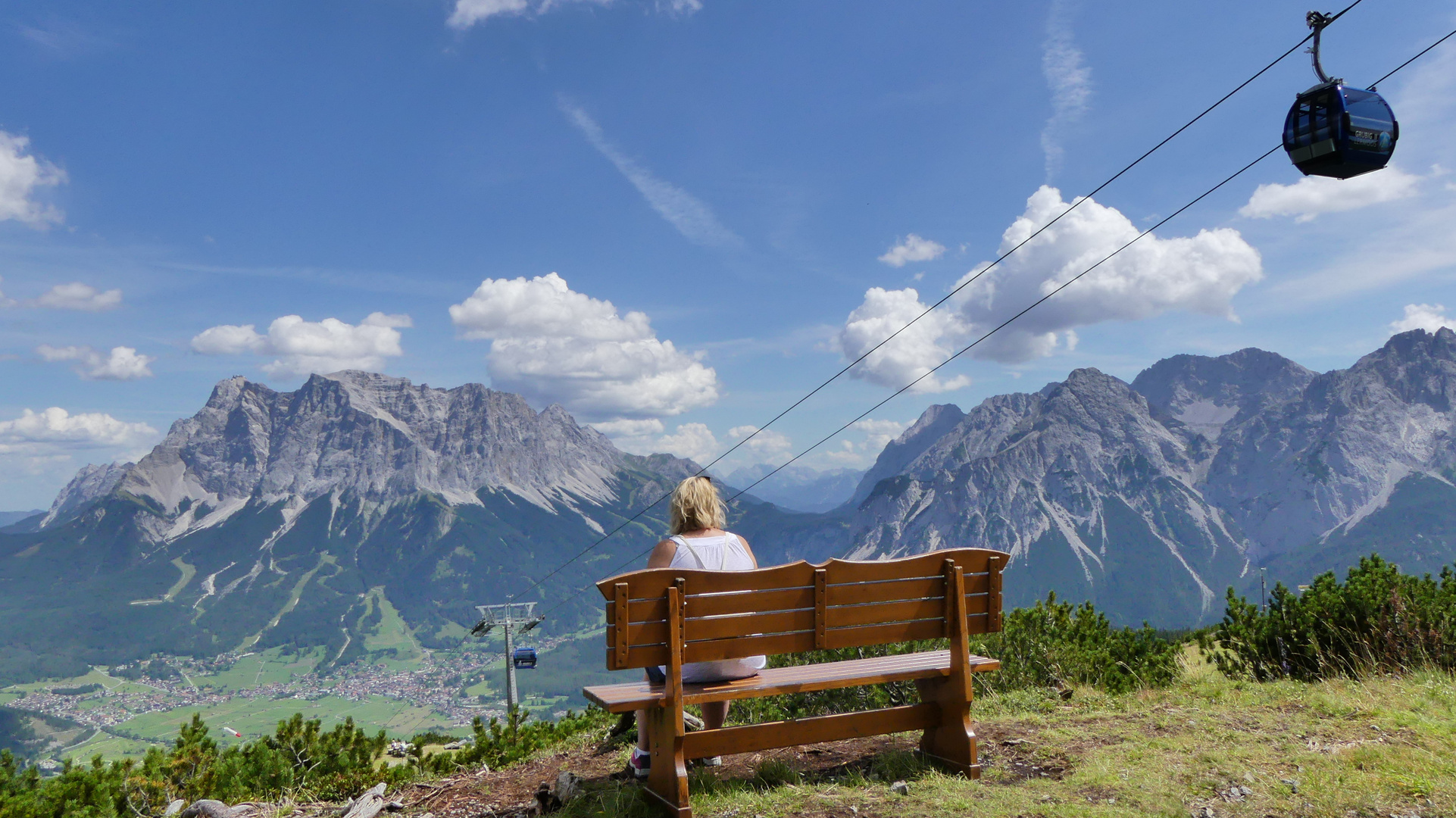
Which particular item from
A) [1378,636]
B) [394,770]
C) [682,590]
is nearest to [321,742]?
[394,770]

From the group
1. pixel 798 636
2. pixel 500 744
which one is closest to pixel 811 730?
pixel 798 636

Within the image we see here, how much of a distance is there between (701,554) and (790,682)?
995mm

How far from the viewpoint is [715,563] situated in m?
5.41

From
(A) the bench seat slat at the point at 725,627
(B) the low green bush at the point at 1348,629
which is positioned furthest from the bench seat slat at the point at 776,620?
(B) the low green bush at the point at 1348,629

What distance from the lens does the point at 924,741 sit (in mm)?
5785

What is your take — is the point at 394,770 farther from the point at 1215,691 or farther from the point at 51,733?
the point at 51,733

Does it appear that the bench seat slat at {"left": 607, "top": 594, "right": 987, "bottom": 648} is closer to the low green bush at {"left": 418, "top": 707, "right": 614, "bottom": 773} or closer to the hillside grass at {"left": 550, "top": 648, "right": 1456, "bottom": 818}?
the hillside grass at {"left": 550, "top": 648, "right": 1456, "bottom": 818}

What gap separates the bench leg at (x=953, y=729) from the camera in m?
5.42

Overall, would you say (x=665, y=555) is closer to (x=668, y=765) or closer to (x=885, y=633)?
(x=668, y=765)

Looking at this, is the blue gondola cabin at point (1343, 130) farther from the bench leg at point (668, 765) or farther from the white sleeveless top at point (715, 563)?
the bench leg at point (668, 765)

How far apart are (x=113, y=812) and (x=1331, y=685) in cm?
995

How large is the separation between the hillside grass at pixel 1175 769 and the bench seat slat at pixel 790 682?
25.7 inches

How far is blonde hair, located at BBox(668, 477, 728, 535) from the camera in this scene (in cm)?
565

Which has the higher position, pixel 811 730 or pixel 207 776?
pixel 811 730
